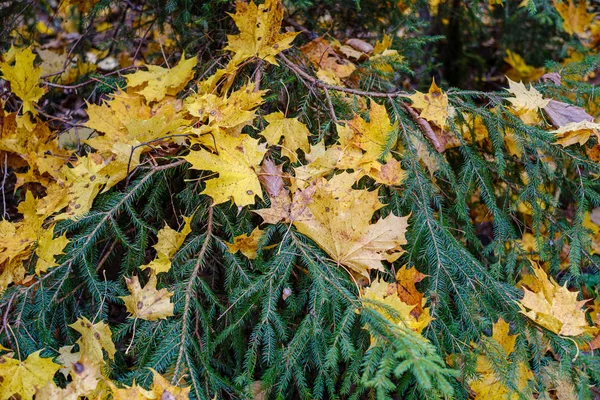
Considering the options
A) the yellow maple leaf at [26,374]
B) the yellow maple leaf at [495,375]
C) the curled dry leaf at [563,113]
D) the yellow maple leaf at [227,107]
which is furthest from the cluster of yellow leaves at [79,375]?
the curled dry leaf at [563,113]

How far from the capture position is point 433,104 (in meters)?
1.62

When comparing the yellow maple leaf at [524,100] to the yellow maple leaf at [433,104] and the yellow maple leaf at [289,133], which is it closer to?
the yellow maple leaf at [433,104]

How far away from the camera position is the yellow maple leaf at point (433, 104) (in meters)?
1.60

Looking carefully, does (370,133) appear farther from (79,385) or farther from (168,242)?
(79,385)

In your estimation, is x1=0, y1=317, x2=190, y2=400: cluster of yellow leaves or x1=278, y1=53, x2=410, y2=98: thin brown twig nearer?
x1=0, y1=317, x2=190, y2=400: cluster of yellow leaves

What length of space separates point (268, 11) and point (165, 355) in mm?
1160

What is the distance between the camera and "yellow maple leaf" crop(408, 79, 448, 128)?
63.0 inches

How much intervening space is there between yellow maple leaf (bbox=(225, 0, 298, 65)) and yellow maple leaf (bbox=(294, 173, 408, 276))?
61 cm

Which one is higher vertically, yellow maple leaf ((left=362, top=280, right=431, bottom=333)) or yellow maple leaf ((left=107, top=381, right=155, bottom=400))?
yellow maple leaf ((left=107, top=381, right=155, bottom=400))

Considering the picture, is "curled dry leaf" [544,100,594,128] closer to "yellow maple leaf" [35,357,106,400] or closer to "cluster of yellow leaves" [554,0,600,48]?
"cluster of yellow leaves" [554,0,600,48]

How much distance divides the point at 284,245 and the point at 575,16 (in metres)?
2.58

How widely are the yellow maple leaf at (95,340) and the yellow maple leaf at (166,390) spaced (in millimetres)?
255

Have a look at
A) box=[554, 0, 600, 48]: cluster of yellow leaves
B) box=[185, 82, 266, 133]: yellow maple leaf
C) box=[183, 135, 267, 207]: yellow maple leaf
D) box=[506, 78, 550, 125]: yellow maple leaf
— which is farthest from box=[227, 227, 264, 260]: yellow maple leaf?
box=[554, 0, 600, 48]: cluster of yellow leaves

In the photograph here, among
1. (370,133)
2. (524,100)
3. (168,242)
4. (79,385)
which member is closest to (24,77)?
(168,242)
